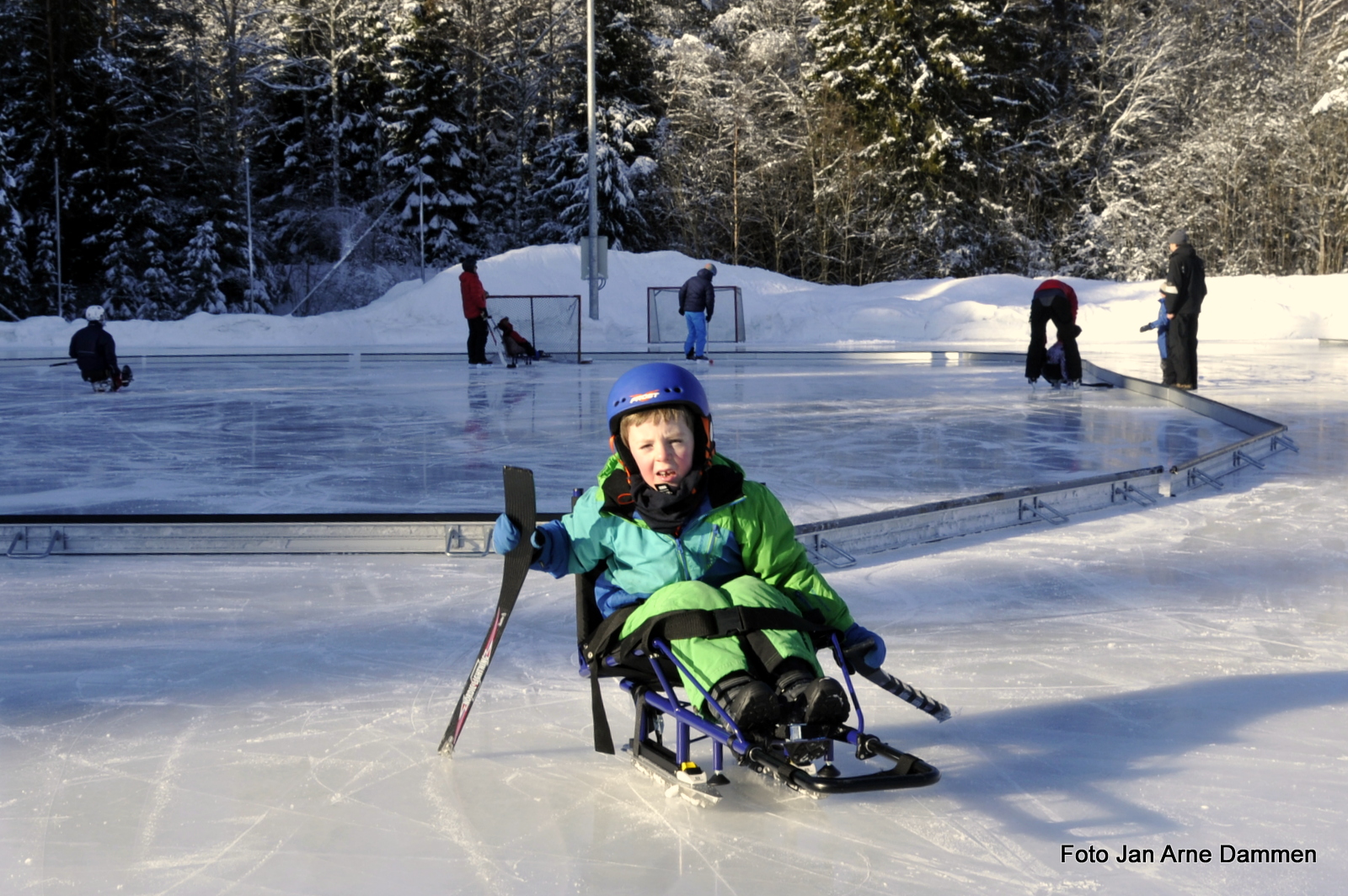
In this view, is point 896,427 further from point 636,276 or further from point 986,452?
point 636,276

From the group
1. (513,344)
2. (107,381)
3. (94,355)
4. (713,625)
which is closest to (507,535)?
(713,625)

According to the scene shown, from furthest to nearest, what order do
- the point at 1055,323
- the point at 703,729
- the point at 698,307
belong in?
the point at 698,307 → the point at 1055,323 → the point at 703,729

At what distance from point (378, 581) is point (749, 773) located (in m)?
2.32

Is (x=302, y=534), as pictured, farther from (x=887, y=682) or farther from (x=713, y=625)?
(x=887, y=682)

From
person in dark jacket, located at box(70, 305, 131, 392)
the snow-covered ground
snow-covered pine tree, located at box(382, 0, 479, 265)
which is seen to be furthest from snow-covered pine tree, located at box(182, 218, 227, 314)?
the snow-covered ground

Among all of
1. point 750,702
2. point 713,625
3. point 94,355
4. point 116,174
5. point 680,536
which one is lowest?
point 750,702

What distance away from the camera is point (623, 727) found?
3.24 m

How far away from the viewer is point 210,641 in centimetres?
404

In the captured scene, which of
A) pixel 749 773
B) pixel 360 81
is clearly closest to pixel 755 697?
pixel 749 773

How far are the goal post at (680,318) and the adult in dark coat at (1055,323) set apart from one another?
33.3 feet

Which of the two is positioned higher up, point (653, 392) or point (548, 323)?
point (548, 323)

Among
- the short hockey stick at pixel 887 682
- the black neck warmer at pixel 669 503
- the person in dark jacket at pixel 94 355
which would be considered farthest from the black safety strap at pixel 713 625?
the person in dark jacket at pixel 94 355

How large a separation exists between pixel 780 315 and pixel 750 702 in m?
22.8

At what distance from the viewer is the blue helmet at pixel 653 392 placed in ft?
8.90
